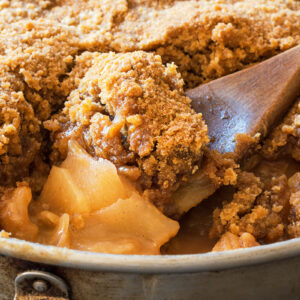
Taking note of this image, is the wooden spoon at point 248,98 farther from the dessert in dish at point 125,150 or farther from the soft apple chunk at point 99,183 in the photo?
the soft apple chunk at point 99,183

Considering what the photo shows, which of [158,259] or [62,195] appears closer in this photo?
[158,259]

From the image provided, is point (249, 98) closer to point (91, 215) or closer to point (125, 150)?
point (125, 150)

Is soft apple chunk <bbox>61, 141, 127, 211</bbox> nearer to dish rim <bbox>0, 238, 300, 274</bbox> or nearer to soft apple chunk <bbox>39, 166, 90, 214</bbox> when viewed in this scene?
soft apple chunk <bbox>39, 166, 90, 214</bbox>


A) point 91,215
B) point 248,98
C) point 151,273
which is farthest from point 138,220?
point 248,98

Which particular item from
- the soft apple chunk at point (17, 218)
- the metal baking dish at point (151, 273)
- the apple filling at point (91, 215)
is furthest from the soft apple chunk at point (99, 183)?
the metal baking dish at point (151, 273)

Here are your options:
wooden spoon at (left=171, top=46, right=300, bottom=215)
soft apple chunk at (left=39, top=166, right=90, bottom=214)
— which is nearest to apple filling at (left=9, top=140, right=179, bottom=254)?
soft apple chunk at (left=39, top=166, right=90, bottom=214)

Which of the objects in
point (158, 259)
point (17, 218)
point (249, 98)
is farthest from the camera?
point (249, 98)

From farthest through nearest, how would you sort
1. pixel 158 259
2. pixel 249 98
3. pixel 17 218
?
pixel 249 98 → pixel 17 218 → pixel 158 259
